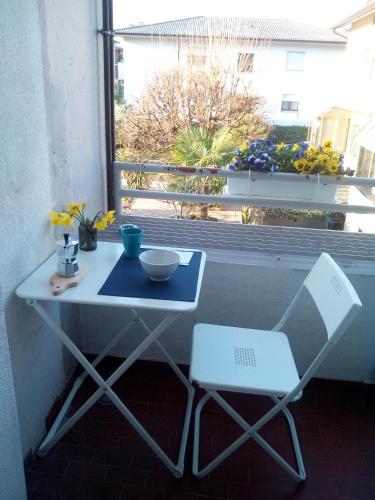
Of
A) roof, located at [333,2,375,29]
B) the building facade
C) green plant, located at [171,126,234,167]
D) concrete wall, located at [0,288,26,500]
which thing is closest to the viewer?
concrete wall, located at [0,288,26,500]

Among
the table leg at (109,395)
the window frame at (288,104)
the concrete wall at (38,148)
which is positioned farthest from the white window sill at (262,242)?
the window frame at (288,104)

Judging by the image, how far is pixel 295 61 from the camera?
5.74m

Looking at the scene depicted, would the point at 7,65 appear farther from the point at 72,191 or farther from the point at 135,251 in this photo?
the point at 135,251

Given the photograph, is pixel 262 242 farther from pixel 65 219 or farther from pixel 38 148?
pixel 38 148

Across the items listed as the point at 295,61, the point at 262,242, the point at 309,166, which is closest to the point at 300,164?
the point at 309,166

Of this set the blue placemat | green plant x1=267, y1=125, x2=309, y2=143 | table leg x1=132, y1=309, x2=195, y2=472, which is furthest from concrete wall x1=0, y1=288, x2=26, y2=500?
green plant x1=267, y1=125, x2=309, y2=143

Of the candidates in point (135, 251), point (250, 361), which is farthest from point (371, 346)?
point (135, 251)

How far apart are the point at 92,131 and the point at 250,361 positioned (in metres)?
1.41

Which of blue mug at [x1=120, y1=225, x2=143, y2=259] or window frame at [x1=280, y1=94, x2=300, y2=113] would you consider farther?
window frame at [x1=280, y1=94, x2=300, y2=113]

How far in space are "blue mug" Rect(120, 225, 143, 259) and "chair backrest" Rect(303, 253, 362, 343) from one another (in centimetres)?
77

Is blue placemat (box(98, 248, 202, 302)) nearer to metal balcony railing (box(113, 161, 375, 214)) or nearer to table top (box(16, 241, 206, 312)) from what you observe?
table top (box(16, 241, 206, 312))

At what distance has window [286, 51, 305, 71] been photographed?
17.7 ft

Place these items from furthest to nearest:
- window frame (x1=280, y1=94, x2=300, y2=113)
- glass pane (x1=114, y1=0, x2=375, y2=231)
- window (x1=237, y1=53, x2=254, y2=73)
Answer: window frame (x1=280, y1=94, x2=300, y2=113)
window (x1=237, y1=53, x2=254, y2=73)
glass pane (x1=114, y1=0, x2=375, y2=231)

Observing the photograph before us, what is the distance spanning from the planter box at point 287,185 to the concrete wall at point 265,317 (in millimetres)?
402
